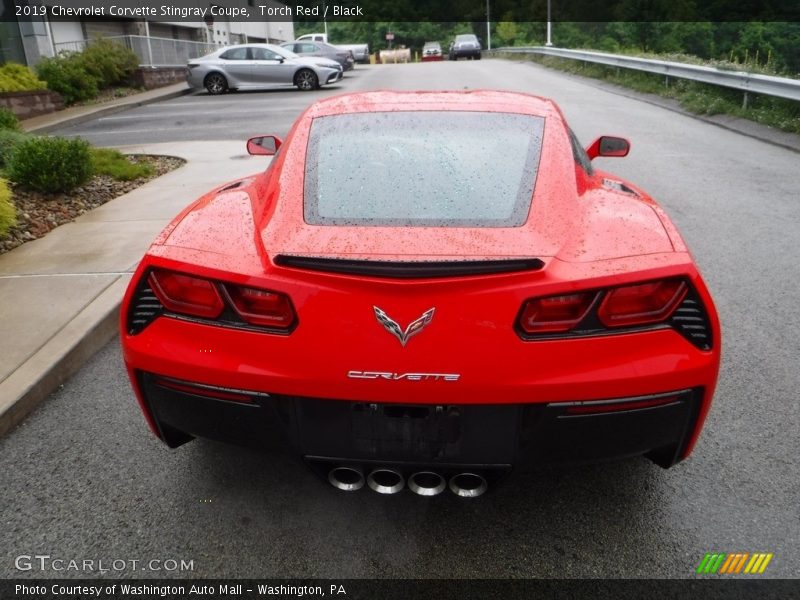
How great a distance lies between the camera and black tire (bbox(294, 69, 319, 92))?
71.3 ft

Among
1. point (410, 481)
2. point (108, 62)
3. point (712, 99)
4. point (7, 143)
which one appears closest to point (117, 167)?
point (7, 143)

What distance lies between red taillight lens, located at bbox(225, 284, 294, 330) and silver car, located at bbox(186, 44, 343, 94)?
68.5ft

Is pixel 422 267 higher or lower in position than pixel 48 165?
higher

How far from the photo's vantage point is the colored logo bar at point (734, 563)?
2.23 meters

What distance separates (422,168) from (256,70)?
21.2 metres


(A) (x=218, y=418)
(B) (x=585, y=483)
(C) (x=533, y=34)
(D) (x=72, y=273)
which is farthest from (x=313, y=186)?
(C) (x=533, y=34)

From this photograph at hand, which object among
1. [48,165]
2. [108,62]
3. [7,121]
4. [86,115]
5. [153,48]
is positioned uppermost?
[153,48]

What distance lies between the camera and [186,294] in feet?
7.47

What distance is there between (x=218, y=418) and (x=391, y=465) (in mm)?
591

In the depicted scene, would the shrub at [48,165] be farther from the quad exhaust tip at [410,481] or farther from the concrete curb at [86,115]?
the concrete curb at [86,115]

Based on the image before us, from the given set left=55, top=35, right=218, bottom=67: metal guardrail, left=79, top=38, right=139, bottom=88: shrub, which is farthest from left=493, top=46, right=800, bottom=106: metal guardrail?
left=55, top=35, right=218, bottom=67: metal guardrail

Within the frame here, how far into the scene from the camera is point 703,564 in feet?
7.42

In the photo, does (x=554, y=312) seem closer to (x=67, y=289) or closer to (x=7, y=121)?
(x=67, y=289)

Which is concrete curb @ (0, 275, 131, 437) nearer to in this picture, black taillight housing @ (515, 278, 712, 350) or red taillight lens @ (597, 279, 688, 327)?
black taillight housing @ (515, 278, 712, 350)
